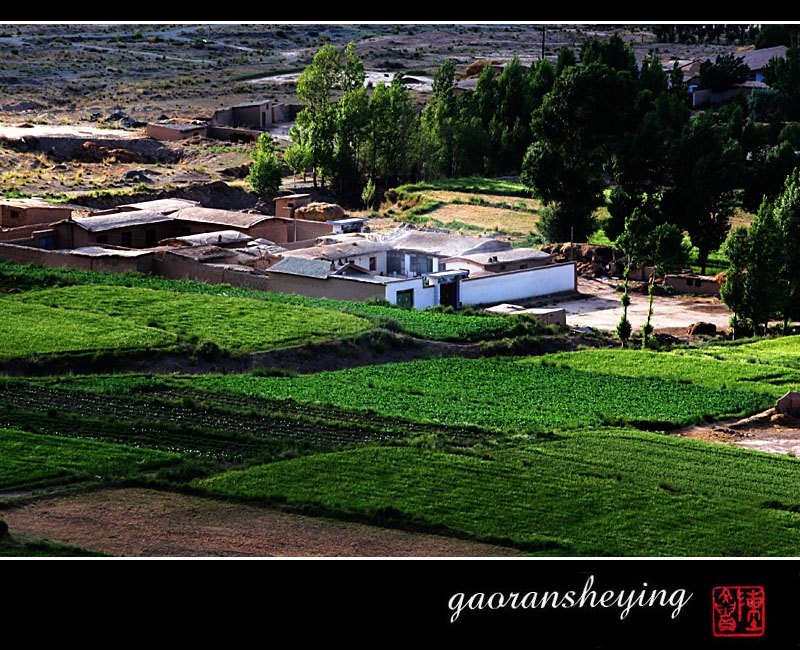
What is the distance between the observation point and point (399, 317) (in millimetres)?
37781

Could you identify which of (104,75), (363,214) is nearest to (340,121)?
(363,214)

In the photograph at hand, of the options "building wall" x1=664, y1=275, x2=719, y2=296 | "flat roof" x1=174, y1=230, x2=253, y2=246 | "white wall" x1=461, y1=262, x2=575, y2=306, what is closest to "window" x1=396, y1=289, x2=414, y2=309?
"white wall" x1=461, y1=262, x2=575, y2=306

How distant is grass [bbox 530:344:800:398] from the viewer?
3253 cm

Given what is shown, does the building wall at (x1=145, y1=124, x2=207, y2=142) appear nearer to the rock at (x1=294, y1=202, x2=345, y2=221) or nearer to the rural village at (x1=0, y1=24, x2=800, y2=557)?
the rural village at (x1=0, y1=24, x2=800, y2=557)

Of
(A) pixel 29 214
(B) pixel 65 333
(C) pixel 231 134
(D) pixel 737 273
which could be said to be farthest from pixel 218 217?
(C) pixel 231 134

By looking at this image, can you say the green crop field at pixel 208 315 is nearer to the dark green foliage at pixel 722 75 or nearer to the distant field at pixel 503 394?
the distant field at pixel 503 394

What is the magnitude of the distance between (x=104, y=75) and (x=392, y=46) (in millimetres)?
31235

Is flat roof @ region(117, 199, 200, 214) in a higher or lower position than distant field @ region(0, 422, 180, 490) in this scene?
lower

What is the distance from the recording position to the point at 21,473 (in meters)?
21.3

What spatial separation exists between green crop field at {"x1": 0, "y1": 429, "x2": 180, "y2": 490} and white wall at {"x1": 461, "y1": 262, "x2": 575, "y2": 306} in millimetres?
20895

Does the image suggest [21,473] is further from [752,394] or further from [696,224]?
[696,224]

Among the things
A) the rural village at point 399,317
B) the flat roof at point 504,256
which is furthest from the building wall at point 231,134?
the flat roof at point 504,256
